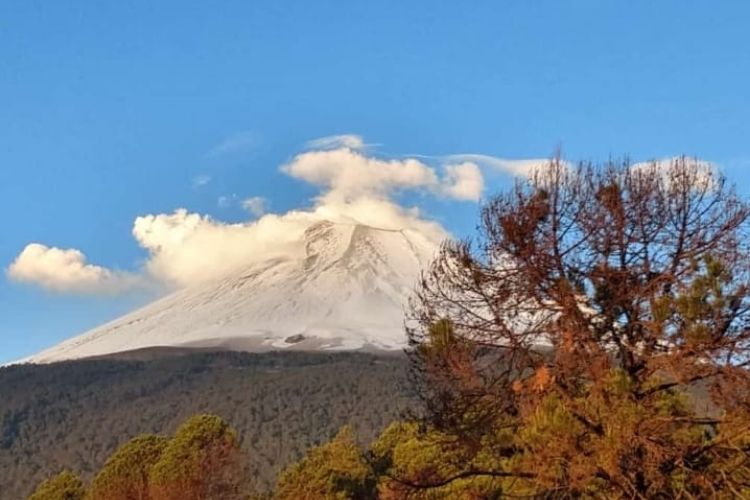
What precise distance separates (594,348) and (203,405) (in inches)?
6226

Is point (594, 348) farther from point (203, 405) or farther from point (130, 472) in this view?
point (203, 405)

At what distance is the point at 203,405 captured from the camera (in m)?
163

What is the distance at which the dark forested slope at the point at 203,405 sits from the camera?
434 ft

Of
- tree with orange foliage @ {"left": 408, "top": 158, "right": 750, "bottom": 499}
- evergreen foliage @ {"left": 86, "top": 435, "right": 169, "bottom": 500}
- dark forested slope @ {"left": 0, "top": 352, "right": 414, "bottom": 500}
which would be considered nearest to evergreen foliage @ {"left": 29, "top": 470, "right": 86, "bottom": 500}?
evergreen foliage @ {"left": 86, "top": 435, "right": 169, "bottom": 500}

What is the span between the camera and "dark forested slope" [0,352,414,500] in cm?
13225

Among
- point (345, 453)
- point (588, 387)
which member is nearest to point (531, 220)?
point (588, 387)

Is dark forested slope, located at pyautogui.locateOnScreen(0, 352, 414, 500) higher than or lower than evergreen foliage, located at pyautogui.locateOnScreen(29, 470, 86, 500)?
higher

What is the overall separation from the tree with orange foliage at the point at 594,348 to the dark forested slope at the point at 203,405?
320 feet

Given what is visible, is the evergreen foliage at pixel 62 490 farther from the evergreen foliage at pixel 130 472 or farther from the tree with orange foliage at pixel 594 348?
the tree with orange foliage at pixel 594 348

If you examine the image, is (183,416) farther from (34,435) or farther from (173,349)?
(173,349)

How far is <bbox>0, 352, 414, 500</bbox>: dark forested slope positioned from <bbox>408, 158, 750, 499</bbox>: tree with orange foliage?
97.6m

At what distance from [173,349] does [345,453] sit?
172 m

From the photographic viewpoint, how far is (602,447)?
8.43 m

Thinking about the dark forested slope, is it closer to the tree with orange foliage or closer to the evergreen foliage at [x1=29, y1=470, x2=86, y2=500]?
the evergreen foliage at [x1=29, y1=470, x2=86, y2=500]
